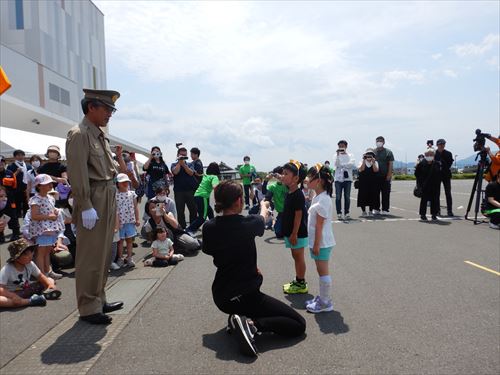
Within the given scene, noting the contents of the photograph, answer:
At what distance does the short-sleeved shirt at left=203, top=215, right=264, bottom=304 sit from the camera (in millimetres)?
3719

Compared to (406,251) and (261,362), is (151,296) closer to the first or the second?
(261,362)

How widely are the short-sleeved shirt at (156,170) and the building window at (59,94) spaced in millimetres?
39100

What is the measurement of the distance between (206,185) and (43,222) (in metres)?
4.10

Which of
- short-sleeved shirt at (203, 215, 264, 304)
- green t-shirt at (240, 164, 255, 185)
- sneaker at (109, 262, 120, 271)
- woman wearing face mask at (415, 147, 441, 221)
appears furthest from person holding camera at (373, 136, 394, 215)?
short-sleeved shirt at (203, 215, 264, 304)

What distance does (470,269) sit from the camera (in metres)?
6.16

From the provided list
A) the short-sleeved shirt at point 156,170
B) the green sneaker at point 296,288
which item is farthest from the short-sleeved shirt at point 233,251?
the short-sleeved shirt at point 156,170

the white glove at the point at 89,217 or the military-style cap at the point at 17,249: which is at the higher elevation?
the white glove at the point at 89,217

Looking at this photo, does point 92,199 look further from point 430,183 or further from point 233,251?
point 430,183

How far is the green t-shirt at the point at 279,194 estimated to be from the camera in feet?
24.4

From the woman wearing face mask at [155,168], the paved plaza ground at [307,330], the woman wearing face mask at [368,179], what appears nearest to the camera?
the paved plaza ground at [307,330]

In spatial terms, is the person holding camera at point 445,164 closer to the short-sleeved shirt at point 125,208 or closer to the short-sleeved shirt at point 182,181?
the short-sleeved shirt at point 182,181

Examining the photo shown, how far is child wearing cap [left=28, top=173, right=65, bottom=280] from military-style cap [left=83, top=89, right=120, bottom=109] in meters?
2.29

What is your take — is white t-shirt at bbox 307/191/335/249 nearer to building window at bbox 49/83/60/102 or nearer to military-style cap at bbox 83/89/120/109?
military-style cap at bbox 83/89/120/109

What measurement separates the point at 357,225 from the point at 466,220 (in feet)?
10.2
